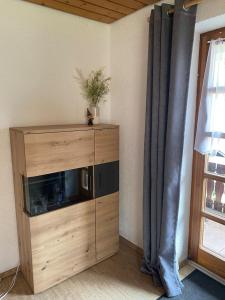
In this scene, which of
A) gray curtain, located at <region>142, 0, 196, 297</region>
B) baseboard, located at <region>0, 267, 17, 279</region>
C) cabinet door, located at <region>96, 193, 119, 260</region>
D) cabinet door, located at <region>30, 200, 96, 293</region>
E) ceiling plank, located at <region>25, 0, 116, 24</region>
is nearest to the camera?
gray curtain, located at <region>142, 0, 196, 297</region>

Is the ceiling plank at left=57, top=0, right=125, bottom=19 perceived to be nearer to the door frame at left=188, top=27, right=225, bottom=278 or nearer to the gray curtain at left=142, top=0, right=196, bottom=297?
the gray curtain at left=142, top=0, right=196, bottom=297

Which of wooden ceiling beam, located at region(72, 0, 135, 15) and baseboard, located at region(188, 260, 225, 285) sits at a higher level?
wooden ceiling beam, located at region(72, 0, 135, 15)

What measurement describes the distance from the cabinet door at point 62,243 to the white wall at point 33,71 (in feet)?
1.29

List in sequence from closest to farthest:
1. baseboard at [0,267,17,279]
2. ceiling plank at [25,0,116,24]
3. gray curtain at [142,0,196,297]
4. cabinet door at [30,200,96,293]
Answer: gray curtain at [142,0,196,297], cabinet door at [30,200,96,293], ceiling plank at [25,0,116,24], baseboard at [0,267,17,279]

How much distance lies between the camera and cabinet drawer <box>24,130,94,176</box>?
175 cm

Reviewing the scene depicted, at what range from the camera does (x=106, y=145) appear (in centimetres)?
220

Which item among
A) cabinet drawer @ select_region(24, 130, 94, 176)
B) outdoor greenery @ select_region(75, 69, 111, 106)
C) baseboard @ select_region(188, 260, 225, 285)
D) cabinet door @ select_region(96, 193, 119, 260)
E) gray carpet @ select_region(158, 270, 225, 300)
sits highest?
outdoor greenery @ select_region(75, 69, 111, 106)

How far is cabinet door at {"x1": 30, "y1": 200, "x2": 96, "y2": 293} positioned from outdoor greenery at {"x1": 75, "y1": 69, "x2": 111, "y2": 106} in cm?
103

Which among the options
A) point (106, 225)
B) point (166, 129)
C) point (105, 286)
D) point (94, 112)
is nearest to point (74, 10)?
point (94, 112)

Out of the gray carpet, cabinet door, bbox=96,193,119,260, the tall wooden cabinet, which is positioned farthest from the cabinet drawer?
the gray carpet

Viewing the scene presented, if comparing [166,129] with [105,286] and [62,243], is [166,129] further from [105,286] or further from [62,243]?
[105,286]

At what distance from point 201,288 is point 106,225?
3.23ft

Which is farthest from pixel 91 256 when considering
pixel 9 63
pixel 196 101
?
pixel 9 63

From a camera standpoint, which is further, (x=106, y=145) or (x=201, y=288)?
(x=106, y=145)
